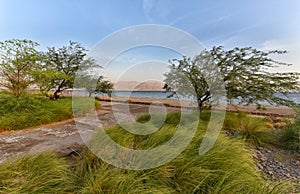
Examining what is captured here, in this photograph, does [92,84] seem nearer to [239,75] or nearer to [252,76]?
[239,75]

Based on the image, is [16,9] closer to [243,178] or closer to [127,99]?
[127,99]

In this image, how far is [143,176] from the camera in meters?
1.72

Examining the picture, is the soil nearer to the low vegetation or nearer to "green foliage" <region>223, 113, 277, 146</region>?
"green foliage" <region>223, 113, 277, 146</region>

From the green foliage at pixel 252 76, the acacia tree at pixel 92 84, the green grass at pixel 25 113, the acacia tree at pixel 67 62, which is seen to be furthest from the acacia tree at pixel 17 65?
the green foliage at pixel 252 76

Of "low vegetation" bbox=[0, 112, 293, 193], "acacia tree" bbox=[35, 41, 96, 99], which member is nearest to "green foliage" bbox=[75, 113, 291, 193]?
"low vegetation" bbox=[0, 112, 293, 193]

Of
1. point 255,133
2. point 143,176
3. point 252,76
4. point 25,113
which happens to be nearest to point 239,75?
point 252,76

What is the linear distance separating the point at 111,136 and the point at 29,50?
5.14 metres

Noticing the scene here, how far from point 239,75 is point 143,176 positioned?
13.4 ft

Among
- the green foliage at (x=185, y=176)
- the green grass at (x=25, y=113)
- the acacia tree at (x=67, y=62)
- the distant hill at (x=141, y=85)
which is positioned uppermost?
the acacia tree at (x=67, y=62)

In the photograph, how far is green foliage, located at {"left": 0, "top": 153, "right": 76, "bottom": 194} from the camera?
4.83ft

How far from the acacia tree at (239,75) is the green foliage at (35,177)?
4059 millimetres

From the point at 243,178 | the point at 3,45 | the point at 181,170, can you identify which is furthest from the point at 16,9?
the point at 243,178

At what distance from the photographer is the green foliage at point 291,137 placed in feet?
12.2

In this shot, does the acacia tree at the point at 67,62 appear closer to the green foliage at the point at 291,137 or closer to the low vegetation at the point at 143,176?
the low vegetation at the point at 143,176
